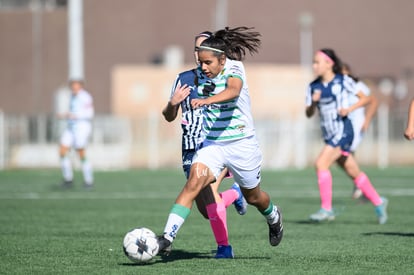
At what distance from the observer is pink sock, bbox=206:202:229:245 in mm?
9688

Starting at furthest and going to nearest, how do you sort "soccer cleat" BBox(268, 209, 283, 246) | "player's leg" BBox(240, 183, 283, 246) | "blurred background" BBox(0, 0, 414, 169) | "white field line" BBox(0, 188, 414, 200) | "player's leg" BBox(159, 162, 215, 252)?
"blurred background" BBox(0, 0, 414, 169)
"white field line" BBox(0, 188, 414, 200)
"soccer cleat" BBox(268, 209, 283, 246)
"player's leg" BBox(240, 183, 283, 246)
"player's leg" BBox(159, 162, 215, 252)

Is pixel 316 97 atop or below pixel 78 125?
atop

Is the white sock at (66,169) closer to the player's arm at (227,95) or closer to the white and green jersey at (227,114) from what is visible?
the white and green jersey at (227,114)

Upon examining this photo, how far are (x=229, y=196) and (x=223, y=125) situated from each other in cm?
131

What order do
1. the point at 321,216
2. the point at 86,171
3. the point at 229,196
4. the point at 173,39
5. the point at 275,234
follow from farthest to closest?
the point at 173,39 < the point at 86,171 < the point at 321,216 < the point at 229,196 < the point at 275,234

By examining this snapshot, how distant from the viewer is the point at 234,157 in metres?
9.19

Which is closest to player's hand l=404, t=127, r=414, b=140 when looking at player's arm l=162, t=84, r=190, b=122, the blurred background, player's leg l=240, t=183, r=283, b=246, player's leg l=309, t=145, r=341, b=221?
player's leg l=240, t=183, r=283, b=246

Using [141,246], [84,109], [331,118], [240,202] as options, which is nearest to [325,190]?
[331,118]

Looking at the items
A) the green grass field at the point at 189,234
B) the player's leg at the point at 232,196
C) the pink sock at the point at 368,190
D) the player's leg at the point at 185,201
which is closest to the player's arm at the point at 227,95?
the player's leg at the point at 185,201

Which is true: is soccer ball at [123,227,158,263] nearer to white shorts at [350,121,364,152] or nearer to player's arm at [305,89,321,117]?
player's arm at [305,89,321,117]

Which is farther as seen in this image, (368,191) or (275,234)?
(368,191)

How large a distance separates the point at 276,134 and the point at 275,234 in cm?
2490

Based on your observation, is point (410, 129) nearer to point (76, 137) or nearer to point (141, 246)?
point (141, 246)

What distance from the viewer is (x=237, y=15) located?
4894 centimetres
